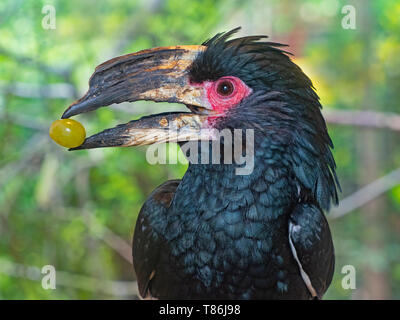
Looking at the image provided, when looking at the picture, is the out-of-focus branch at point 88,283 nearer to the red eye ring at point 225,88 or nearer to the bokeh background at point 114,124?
the bokeh background at point 114,124

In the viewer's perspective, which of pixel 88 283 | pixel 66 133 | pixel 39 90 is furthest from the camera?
pixel 88 283

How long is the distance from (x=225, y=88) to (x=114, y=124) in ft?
4.53

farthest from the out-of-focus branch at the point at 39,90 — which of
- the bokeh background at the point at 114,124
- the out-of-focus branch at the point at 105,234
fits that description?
the out-of-focus branch at the point at 105,234

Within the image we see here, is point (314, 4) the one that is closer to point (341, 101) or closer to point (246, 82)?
point (341, 101)

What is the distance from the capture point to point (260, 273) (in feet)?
3.05

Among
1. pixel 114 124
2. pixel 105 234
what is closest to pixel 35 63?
pixel 114 124

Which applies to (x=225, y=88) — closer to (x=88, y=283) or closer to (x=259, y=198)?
(x=259, y=198)

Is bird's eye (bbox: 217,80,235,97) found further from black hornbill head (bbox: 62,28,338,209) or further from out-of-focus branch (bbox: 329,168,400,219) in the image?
out-of-focus branch (bbox: 329,168,400,219)

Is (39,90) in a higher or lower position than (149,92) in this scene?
higher

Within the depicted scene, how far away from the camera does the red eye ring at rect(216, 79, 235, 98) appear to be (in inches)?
35.9

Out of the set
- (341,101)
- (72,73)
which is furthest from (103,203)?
(341,101)

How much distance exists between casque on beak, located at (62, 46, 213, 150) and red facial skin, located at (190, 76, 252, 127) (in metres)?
0.01

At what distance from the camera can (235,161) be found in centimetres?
92

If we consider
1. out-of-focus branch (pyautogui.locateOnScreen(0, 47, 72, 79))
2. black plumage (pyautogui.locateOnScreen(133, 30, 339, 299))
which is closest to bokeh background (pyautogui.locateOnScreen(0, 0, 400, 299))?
out-of-focus branch (pyautogui.locateOnScreen(0, 47, 72, 79))
